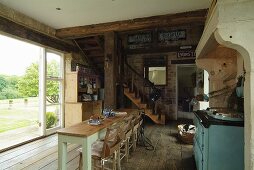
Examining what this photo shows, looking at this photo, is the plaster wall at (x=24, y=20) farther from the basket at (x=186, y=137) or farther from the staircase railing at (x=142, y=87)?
the basket at (x=186, y=137)

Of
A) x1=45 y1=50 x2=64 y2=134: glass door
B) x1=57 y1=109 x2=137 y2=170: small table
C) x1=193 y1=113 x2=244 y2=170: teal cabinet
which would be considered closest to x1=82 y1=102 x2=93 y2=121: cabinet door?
x1=45 y1=50 x2=64 y2=134: glass door

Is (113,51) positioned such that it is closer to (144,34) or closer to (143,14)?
(143,14)

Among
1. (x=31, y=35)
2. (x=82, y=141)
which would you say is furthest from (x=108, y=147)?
(x=31, y=35)

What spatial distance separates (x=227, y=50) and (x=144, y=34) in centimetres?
459

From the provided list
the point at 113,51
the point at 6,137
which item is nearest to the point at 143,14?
the point at 113,51

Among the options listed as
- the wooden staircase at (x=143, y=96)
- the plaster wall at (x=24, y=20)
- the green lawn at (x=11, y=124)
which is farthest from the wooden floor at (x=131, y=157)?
the plaster wall at (x=24, y=20)

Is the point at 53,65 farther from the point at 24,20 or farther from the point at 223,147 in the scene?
the point at 223,147

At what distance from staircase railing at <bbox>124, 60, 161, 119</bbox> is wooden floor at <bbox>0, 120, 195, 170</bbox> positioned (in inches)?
94.0

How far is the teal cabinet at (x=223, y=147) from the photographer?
6.39ft

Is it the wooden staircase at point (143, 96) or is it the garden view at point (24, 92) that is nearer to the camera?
the garden view at point (24, 92)

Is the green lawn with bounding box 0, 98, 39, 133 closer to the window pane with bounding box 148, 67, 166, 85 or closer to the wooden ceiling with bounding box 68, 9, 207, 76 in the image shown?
the wooden ceiling with bounding box 68, 9, 207, 76

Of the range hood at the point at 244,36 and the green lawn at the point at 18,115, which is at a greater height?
the range hood at the point at 244,36

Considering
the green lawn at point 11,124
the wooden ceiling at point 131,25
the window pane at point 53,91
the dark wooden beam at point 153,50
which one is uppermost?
the wooden ceiling at point 131,25

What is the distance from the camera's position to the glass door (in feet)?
17.0
